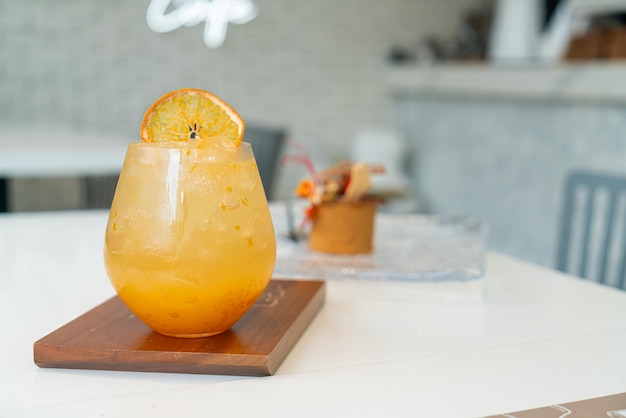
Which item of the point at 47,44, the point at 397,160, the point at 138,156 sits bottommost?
the point at 397,160

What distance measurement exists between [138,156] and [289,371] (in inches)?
9.8

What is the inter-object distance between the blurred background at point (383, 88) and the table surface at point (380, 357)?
1.96 metres

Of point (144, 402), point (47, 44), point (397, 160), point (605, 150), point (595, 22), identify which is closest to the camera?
point (144, 402)

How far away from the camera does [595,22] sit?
3.87 m

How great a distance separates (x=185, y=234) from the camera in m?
0.68

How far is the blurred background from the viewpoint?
3414mm

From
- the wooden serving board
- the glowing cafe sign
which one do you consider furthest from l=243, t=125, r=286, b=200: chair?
the glowing cafe sign

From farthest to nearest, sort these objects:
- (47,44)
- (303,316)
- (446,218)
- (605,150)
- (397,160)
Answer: (397,160), (47,44), (605,150), (446,218), (303,316)

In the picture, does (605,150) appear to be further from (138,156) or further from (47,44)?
(47,44)

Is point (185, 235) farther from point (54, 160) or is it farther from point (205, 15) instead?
point (205, 15)

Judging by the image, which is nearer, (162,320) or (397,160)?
(162,320)

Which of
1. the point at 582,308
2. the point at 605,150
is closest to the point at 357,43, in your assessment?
the point at 605,150

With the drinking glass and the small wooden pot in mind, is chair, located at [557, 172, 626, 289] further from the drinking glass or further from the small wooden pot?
the drinking glass

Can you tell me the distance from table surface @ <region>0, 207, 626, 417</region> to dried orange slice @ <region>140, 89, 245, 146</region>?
23cm
